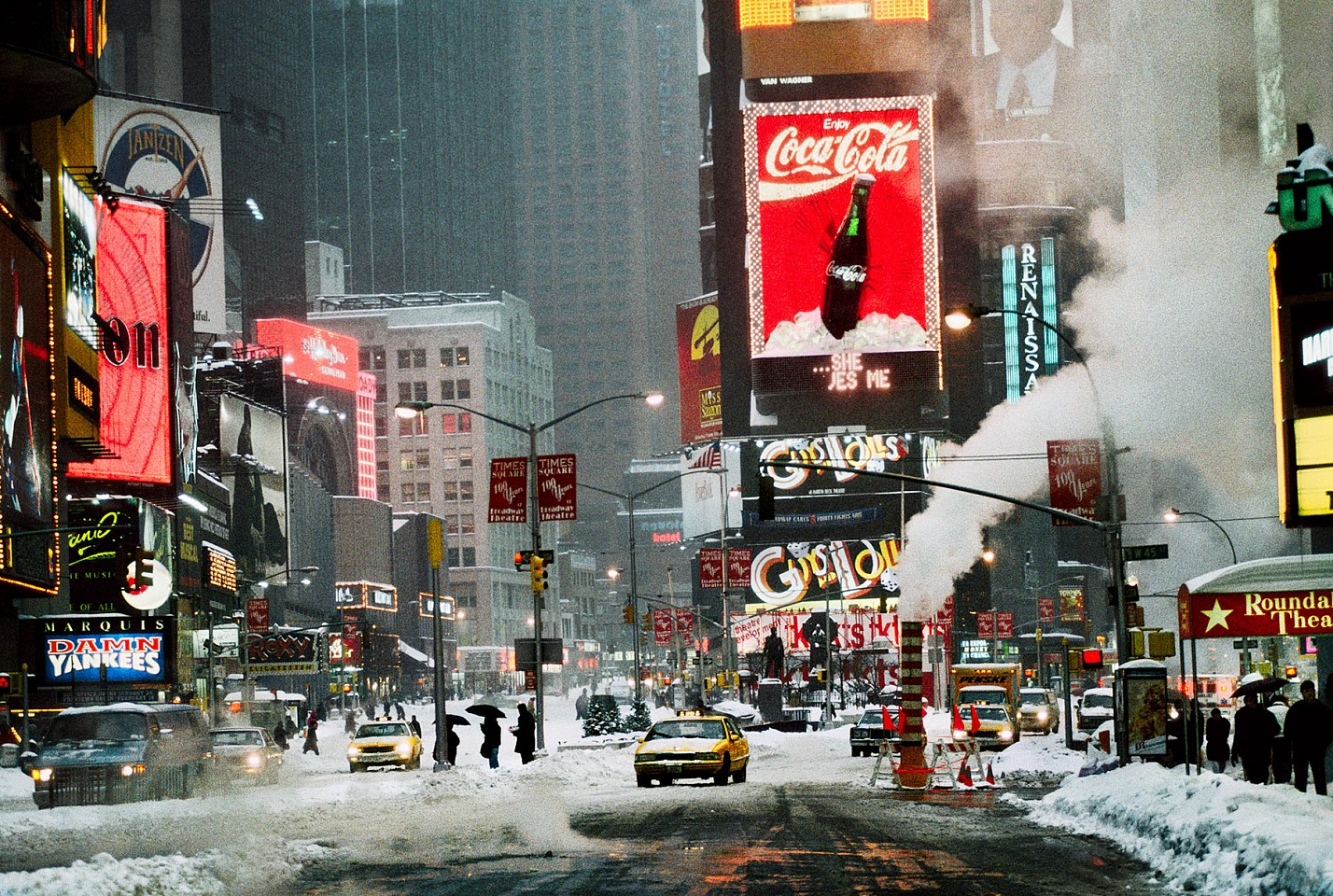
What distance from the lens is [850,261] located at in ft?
312

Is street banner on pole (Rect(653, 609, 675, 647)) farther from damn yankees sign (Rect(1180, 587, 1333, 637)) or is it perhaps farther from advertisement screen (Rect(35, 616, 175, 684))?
damn yankees sign (Rect(1180, 587, 1333, 637))

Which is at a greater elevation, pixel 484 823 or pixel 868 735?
pixel 484 823

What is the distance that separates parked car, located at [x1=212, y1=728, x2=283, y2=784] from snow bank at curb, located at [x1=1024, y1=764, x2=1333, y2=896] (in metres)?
21.5

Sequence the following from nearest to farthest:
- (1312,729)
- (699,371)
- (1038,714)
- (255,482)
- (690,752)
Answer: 1. (1312,729)
2. (690,752)
3. (1038,714)
4. (255,482)
5. (699,371)

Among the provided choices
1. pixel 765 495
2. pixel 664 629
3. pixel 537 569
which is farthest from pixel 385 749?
pixel 664 629

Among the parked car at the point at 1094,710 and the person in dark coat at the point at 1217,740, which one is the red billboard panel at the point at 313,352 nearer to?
the parked car at the point at 1094,710

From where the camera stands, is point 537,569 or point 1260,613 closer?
point 1260,613

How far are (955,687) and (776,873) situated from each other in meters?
54.8

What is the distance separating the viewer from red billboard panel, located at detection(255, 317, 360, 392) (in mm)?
177250

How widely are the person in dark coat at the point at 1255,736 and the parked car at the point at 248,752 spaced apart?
2232 centimetres

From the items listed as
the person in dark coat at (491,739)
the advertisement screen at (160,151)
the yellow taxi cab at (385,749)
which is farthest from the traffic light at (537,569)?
the advertisement screen at (160,151)

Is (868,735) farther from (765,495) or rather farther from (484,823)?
(484,823)

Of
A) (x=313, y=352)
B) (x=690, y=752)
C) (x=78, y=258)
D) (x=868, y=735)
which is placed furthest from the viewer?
(x=313, y=352)

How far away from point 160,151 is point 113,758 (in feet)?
Result: 273
